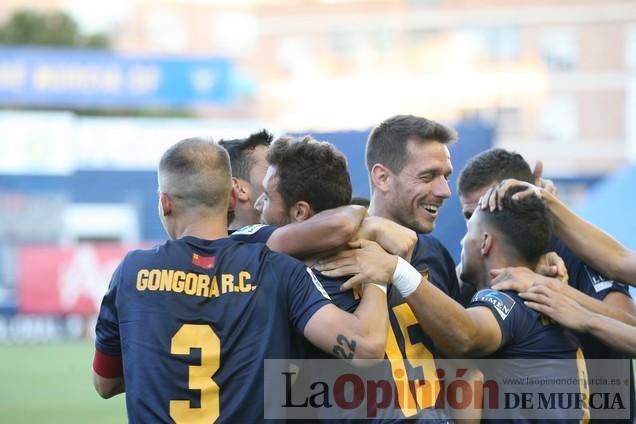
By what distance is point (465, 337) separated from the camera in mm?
4133

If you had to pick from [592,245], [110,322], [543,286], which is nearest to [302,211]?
[110,322]

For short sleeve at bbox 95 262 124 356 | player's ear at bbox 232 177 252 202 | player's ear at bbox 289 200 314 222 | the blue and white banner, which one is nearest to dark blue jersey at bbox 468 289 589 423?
player's ear at bbox 289 200 314 222

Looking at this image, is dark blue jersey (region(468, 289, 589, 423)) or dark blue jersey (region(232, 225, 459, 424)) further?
dark blue jersey (region(468, 289, 589, 423))

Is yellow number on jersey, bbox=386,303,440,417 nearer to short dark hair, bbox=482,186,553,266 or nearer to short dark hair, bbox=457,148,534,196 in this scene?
short dark hair, bbox=482,186,553,266

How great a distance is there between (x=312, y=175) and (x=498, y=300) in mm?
984

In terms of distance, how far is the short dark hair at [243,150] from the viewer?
5.18 metres

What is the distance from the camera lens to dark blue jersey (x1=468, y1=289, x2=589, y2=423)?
440cm

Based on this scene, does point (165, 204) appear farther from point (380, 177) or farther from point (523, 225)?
point (523, 225)

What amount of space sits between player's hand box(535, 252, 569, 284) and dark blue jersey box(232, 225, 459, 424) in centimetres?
49

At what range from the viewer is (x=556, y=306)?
4.44m

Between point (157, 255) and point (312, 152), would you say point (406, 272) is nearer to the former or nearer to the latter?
point (312, 152)

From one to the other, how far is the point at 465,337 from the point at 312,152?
97 centimetres

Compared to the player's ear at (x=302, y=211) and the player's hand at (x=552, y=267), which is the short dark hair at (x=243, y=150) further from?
the player's hand at (x=552, y=267)

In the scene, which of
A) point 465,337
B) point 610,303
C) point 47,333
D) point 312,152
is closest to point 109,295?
point 312,152
